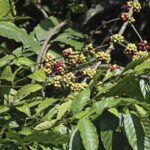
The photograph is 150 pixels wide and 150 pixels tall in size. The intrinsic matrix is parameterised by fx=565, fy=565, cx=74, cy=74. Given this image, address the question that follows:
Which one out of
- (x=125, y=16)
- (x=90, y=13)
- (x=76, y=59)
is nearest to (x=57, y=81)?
(x=76, y=59)

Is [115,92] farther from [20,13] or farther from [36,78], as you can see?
[20,13]

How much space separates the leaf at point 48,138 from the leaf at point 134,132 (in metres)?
0.17

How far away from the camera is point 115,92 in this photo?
1.61 meters

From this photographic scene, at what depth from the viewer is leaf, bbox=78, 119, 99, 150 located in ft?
4.88

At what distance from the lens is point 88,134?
1.51 metres

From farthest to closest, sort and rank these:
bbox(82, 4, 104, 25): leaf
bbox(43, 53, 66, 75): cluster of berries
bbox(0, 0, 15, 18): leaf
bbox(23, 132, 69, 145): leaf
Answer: bbox(82, 4, 104, 25): leaf → bbox(0, 0, 15, 18): leaf → bbox(43, 53, 66, 75): cluster of berries → bbox(23, 132, 69, 145): leaf

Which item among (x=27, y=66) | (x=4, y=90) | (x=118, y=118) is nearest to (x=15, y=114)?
(x=4, y=90)

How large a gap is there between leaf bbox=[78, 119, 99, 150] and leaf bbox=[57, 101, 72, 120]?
9cm

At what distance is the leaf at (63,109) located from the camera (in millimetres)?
1616

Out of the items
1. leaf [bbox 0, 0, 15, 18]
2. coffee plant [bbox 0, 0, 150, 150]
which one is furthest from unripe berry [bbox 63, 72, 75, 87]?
leaf [bbox 0, 0, 15, 18]

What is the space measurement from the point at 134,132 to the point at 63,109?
9.1 inches

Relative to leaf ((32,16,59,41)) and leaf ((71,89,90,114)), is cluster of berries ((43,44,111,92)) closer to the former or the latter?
leaf ((71,89,90,114))

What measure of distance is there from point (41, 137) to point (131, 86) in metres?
0.32

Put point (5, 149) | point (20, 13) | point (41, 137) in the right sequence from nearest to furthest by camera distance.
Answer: point (41, 137) < point (5, 149) < point (20, 13)
